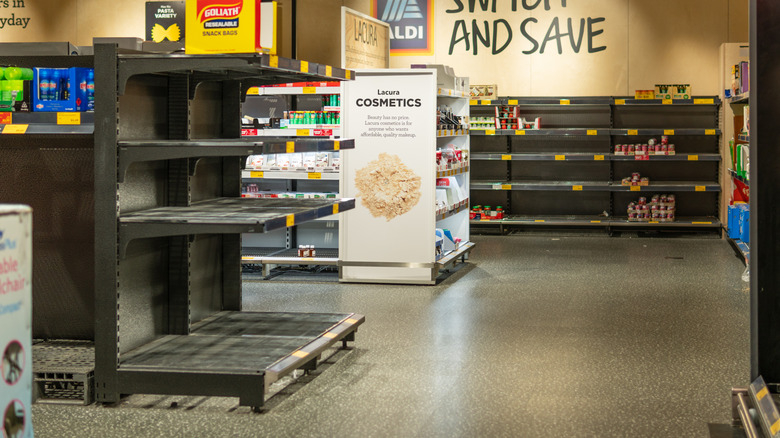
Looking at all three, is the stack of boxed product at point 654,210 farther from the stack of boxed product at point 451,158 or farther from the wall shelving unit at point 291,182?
the wall shelving unit at point 291,182

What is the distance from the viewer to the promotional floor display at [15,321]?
5.32 ft

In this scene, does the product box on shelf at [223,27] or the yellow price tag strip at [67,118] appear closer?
the product box on shelf at [223,27]

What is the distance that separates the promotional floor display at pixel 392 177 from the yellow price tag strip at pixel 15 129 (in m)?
3.62

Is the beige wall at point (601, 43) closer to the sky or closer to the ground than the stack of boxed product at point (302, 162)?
closer to the sky

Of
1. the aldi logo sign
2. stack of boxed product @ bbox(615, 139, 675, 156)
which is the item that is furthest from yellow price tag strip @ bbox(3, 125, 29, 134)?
stack of boxed product @ bbox(615, 139, 675, 156)

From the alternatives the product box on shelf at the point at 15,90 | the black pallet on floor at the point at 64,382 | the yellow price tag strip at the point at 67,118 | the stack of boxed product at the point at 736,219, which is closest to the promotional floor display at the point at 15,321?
the black pallet on floor at the point at 64,382

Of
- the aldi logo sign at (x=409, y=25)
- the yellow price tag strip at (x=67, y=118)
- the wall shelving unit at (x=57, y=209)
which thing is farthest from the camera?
the aldi logo sign at (x=409, y=25)

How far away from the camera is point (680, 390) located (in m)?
4.44

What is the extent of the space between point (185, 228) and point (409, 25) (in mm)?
8621

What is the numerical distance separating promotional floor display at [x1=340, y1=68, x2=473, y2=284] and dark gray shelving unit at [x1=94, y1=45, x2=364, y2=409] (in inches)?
92.0

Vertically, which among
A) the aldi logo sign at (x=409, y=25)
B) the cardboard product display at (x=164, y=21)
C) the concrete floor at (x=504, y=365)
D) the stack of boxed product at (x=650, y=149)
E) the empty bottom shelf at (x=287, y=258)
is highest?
the aldi logo sign at (x=409, y=25)

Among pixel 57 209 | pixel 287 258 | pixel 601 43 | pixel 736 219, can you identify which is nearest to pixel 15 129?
pixel 57 209

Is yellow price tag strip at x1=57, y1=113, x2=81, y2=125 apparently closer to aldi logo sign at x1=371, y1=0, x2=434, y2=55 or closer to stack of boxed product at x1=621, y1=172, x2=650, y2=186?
aldi logo sign at x1=371, y1=0, x2=434, y2=55

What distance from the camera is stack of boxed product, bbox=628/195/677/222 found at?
451 inches
